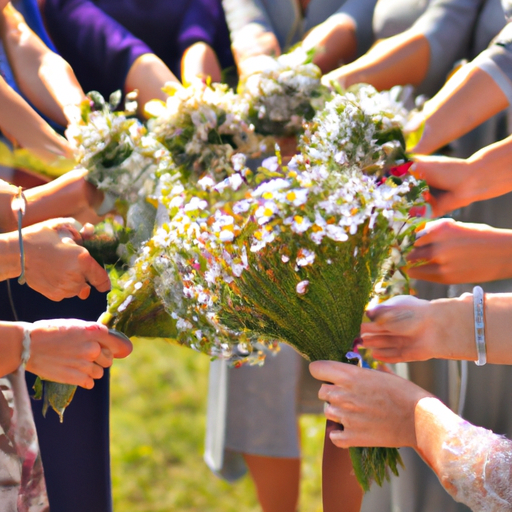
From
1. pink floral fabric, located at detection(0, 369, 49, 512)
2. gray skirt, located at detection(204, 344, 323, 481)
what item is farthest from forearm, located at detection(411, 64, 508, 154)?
pink floral fabric, located at detection(0, 369, 49, 512)

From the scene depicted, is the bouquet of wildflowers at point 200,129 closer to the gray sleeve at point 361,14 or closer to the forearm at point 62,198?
the forearm at point 62,198

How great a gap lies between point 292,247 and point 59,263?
0.52m

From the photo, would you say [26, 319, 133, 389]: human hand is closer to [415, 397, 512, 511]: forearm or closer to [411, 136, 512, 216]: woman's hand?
[415, 397, 512, 511]: forearm

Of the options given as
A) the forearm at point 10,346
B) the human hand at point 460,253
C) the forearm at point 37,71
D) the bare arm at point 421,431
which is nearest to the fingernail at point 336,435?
the bare arm at point 421,431

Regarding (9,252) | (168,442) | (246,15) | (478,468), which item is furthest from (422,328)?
(168,442)

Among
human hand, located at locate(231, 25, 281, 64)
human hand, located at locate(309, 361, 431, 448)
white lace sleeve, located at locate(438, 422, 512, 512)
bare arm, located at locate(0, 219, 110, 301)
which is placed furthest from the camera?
human hand, located at locate(231, 25, 281, 64)

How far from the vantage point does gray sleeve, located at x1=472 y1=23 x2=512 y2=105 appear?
151cm

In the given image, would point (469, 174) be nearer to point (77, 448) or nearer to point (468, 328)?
point (468, 328)

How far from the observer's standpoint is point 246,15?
187 centimetres

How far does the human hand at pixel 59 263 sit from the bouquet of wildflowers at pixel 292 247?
0.31ft

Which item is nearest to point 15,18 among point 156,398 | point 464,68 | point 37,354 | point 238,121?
point 238,121

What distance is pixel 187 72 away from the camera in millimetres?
1761

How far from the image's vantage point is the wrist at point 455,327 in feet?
4.19

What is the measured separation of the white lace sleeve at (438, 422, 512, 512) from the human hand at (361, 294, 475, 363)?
20 centimetres
